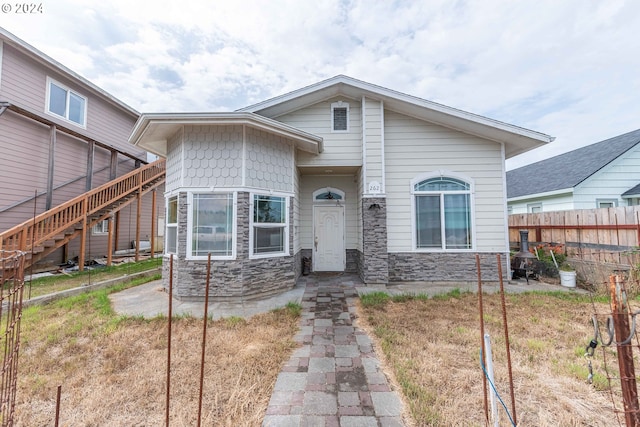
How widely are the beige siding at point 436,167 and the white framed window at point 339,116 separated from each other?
42.7 inches

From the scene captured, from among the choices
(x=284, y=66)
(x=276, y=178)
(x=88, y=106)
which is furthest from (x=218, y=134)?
(x=88, y=106)

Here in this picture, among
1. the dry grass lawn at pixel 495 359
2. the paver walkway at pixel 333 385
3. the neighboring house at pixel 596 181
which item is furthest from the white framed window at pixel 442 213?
the neighboring house at pixel 596 181

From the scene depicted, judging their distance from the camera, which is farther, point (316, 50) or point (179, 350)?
point (316, 50)

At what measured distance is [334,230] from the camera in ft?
25.6

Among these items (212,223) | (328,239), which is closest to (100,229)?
(212,223)

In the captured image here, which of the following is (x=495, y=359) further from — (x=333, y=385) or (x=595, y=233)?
(x=595, y=233)

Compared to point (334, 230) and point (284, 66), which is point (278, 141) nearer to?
point (334, 230)

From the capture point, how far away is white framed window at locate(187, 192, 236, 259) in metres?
5.25

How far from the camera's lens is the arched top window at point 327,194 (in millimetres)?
7781

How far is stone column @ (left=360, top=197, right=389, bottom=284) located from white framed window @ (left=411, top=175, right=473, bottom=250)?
0.94 meters

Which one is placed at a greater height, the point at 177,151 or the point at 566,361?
the point at 177,151

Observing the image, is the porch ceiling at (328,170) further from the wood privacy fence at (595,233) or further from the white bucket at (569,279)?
the white bucket at (569,279)

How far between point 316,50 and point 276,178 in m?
6.43

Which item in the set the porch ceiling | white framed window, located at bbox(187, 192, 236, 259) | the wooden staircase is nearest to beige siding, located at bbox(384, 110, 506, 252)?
the porch ceiling
